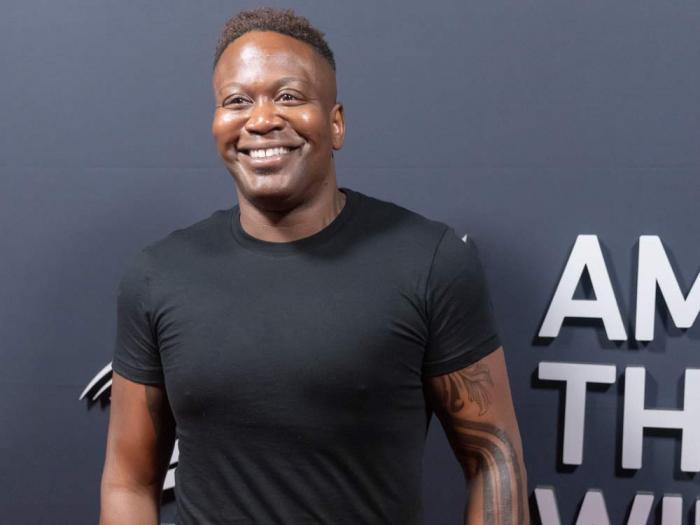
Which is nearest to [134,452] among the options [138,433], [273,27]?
[138,433]

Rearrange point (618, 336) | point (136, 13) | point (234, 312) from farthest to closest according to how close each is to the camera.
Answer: point (136, 13) < point (618, 336) < point (234, 312)

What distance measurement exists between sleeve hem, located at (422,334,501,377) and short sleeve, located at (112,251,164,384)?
1.01ft

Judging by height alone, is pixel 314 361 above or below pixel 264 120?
below

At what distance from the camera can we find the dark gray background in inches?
53.8

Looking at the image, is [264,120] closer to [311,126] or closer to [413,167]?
[311,126]

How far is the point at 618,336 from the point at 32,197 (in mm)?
986

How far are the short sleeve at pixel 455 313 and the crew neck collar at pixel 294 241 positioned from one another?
0.12 m

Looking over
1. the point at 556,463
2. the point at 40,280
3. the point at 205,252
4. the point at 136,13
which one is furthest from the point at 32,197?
the point at 556,463

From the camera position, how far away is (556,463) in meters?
1.40

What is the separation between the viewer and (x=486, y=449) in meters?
1.01

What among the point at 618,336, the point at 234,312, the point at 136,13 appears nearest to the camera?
the point at 234,312

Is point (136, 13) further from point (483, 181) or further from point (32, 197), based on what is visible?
point (483, 181)

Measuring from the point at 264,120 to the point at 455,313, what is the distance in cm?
29

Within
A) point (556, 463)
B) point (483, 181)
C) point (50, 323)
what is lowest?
point (556, 463)
